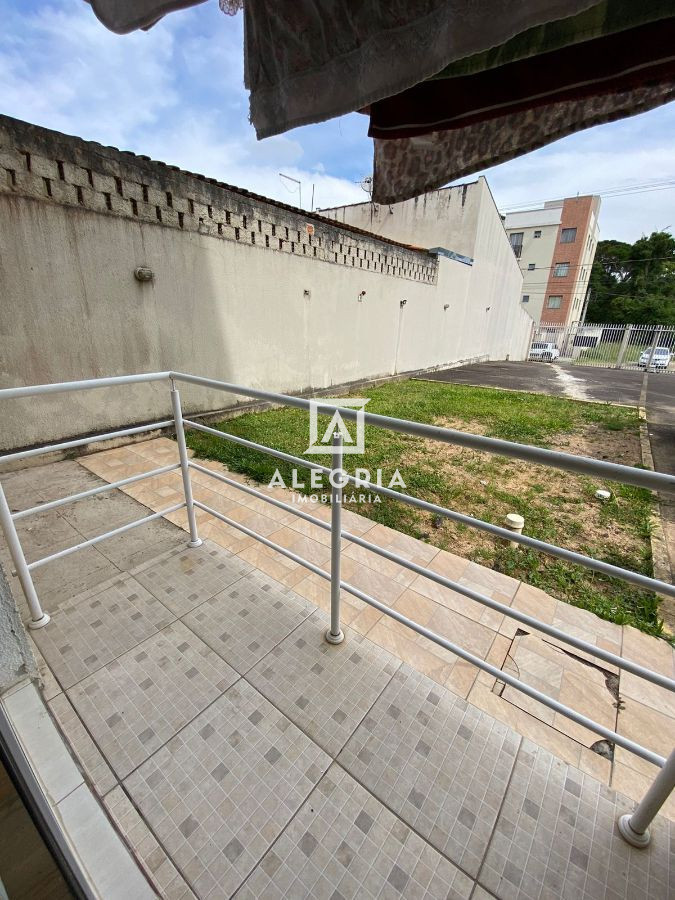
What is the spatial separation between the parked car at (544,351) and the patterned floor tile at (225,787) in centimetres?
2407

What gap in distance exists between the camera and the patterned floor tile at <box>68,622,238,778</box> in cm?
125

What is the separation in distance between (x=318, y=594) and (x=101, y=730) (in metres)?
1.04

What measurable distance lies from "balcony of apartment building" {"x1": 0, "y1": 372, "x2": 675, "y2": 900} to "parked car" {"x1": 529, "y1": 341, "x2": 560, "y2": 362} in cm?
2288

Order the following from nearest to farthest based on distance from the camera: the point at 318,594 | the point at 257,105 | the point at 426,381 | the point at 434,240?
1. the point at 257,105
2. the point at 318,594
3. the point at 426,381
4. the point at 434,240

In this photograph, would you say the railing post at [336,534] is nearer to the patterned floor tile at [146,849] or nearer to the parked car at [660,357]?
the patterned floor tile at [146,849]

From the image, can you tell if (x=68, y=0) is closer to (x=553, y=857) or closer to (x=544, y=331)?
(x=553, y=857)

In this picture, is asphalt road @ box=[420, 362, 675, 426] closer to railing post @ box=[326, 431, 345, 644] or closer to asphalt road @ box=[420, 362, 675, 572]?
asphalt road @ box=[420, 362, 675, 572]

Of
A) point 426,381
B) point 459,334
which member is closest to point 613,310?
point 459,334

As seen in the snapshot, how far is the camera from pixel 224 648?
161cm

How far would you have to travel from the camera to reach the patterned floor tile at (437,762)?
104cm

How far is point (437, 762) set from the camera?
Result: 47.2 inches

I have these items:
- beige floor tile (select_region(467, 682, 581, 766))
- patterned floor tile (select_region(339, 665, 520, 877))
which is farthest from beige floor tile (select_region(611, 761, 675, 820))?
patterned floor tile (select_region(339, 665, 520, 877))

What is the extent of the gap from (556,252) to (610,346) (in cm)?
1457

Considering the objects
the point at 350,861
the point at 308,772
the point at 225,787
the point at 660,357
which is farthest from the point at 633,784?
the point at 660,357
